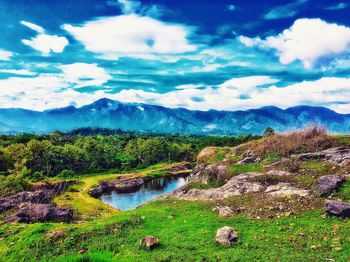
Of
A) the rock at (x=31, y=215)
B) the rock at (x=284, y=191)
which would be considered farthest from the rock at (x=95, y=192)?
the rock at (x=284, y=191)

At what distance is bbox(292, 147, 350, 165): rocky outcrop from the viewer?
2467cm

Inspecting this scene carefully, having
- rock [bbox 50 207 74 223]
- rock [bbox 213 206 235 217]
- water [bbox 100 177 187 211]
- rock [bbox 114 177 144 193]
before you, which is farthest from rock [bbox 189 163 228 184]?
rock [bbox 114 177 144 193]

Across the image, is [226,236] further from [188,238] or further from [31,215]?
[31,215]

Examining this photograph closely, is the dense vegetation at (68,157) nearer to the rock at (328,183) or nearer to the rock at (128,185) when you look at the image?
the rock at (128,185)

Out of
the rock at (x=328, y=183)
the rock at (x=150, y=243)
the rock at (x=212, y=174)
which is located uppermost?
the rock at (x=328, y=183)

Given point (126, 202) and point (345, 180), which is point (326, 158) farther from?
point (126, 202)

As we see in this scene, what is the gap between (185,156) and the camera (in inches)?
5103

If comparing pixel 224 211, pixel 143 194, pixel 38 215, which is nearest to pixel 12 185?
pixel 38 215

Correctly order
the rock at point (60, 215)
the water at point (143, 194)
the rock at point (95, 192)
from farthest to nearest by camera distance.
Answer: the rock at point (95, 192)
the water at point (143, 194)
the rock at point (60, 215)

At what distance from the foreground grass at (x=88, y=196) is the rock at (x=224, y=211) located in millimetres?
19191

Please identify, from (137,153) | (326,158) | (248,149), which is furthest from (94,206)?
(137,153)

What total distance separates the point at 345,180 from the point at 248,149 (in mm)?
13375

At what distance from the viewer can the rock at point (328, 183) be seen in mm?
19984

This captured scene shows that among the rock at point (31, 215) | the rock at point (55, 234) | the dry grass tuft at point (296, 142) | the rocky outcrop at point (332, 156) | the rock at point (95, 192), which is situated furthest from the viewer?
the rock at point (95, 192)
